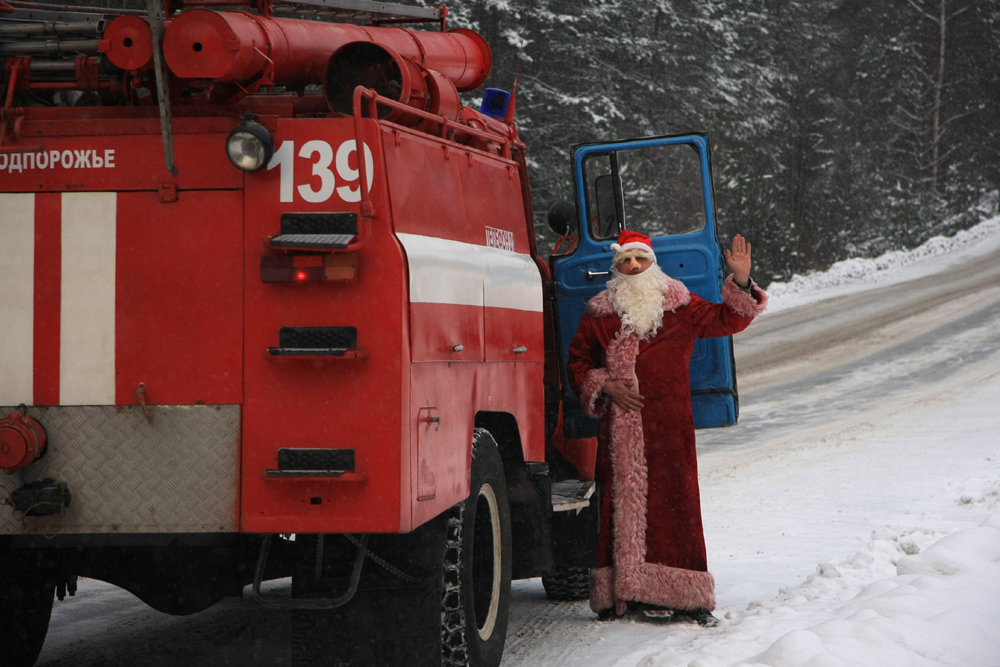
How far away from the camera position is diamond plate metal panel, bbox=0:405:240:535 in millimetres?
3635

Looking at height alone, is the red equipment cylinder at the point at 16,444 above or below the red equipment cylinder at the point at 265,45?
below

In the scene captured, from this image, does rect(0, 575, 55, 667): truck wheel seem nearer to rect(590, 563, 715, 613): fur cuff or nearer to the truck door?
rect(590, 563, 715, 613): fur cuff

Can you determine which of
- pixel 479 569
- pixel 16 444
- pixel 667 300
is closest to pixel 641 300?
pixel 667 300

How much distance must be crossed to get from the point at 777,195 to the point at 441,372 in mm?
24817

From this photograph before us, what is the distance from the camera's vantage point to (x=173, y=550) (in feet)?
14.1

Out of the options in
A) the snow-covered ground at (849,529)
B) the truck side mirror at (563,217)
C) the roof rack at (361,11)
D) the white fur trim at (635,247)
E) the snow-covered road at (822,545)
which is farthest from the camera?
the truck side mirror at (563,217)

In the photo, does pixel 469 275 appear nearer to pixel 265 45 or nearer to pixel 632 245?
pixel 265 45

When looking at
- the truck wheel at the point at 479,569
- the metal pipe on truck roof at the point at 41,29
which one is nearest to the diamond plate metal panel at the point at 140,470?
the truck wheel at the point at 479,569

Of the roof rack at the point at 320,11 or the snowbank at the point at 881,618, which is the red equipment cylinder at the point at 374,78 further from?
the snowbank at the point at 881,618

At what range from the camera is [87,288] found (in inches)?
147

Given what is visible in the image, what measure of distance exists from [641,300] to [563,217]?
90 cm

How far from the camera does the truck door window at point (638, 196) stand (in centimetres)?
622

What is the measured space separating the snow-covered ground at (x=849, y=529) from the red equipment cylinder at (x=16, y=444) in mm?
2344

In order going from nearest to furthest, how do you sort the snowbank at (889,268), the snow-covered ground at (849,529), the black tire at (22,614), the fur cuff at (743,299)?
the snow-covered ground at (849,529)
the black tire at (22,614)
the fur cuff at (743,299)
the snowbank at (889,268)
